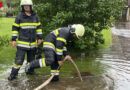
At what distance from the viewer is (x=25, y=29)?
4.97 metres

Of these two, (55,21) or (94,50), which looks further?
(94,50)

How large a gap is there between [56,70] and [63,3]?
3.32 m

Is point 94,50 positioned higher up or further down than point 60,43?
further down

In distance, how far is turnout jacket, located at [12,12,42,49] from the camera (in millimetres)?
4930

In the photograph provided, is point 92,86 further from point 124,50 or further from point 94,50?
point 124,50

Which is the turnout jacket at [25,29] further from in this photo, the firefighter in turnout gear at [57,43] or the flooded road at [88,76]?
the flooded road at [88,76]

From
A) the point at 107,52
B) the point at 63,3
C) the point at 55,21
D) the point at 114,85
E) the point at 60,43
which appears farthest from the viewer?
the point at 107,52

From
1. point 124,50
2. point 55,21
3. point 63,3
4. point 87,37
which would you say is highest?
point 63,3

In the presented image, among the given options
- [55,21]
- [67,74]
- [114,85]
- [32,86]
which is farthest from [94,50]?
[32,86]

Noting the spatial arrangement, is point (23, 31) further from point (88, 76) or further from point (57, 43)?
point (88, 76)

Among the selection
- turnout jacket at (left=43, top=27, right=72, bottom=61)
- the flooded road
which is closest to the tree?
the flooded road

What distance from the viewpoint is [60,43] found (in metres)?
4.48

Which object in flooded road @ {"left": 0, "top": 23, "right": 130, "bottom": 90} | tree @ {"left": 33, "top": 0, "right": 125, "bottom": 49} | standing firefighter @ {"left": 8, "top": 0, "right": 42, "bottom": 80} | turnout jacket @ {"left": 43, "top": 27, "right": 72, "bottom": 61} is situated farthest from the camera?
tree @ {"left": 33, "top": 0, "right": 125, "bottom": 49}

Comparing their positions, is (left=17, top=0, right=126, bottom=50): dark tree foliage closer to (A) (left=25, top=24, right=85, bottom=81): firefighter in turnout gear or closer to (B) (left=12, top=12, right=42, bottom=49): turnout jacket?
(B) (left=12, top=12, right=42, bottom=49): turnout jacket
